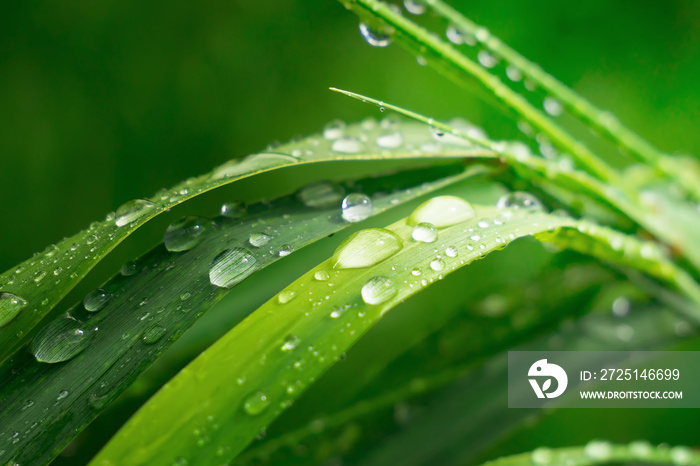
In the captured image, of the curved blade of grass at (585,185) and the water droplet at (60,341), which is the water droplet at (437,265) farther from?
the water droplet at (60,341)

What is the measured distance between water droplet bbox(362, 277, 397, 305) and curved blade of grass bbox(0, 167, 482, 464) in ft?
0.33

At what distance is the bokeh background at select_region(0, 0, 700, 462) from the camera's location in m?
1.20

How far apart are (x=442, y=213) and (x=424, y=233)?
0.22 ft

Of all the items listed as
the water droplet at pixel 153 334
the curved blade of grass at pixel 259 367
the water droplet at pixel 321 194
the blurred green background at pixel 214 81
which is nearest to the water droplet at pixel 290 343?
the curved blade of grass at pixel 259 367

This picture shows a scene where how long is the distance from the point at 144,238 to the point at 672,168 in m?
1.22

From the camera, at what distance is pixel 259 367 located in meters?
0.35

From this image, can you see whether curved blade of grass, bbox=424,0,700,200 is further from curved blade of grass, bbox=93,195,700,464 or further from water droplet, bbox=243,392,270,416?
water droplet, bbox=243,392,270,416

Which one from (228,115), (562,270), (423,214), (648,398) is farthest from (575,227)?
(228,115)

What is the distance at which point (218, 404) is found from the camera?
1.11 ft

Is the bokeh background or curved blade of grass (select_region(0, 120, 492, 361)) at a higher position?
the bokeh background

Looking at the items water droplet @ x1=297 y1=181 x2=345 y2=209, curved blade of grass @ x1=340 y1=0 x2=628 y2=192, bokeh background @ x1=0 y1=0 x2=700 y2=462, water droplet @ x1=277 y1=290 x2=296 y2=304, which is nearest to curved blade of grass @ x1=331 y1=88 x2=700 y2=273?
curved blade of grass @ x1=340 y1=0 x2=628 y2=192

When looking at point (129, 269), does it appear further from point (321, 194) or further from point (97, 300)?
point (321, 194)

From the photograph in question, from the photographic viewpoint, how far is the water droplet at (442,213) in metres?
0.50

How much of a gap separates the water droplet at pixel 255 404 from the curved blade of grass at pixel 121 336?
0.32 ft
